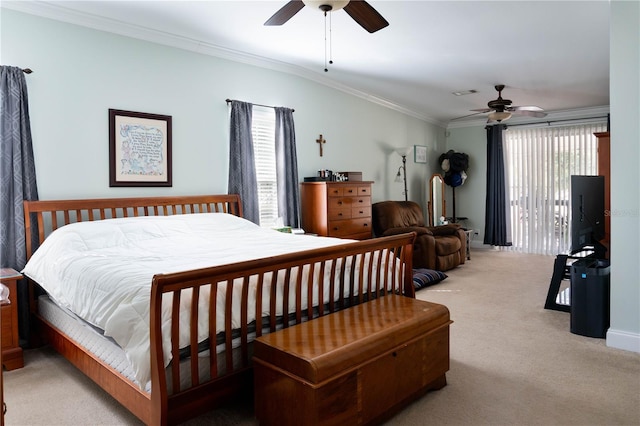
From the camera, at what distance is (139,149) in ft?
13.3

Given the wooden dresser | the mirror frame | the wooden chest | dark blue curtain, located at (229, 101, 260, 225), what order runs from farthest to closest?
the mirror frame, the wooden dresser, dark blue curtain, located at (229, 101, 260, 225), the wooden chest

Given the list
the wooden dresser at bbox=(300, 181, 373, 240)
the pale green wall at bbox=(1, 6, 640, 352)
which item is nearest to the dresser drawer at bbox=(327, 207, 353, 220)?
the wooden dresser at bbox=(300, 181, 373, 240)

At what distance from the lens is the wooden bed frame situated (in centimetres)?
192

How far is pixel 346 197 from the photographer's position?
220 inches

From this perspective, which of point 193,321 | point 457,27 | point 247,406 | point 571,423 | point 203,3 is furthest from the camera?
point 457,27

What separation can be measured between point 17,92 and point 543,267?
6.61 m

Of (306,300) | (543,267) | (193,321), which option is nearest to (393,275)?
(306,300)

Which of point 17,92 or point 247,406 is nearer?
point 247,406

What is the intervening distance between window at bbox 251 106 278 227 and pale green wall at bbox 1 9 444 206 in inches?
8.2

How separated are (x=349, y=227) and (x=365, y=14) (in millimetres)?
3208

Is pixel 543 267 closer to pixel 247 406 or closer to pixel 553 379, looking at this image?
pixel 553 379

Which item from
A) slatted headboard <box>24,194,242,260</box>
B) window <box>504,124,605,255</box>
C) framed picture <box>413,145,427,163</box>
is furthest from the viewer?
framed picture <box>413,145,427,163</box>

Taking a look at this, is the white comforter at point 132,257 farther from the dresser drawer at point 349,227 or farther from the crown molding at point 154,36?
the crown molding at point 154,36

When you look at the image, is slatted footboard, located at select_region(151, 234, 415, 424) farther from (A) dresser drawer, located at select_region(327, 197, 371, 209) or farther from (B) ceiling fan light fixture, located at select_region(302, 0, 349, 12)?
(A) dresser drawer, located at select_region(327, 197, 371, 209)
